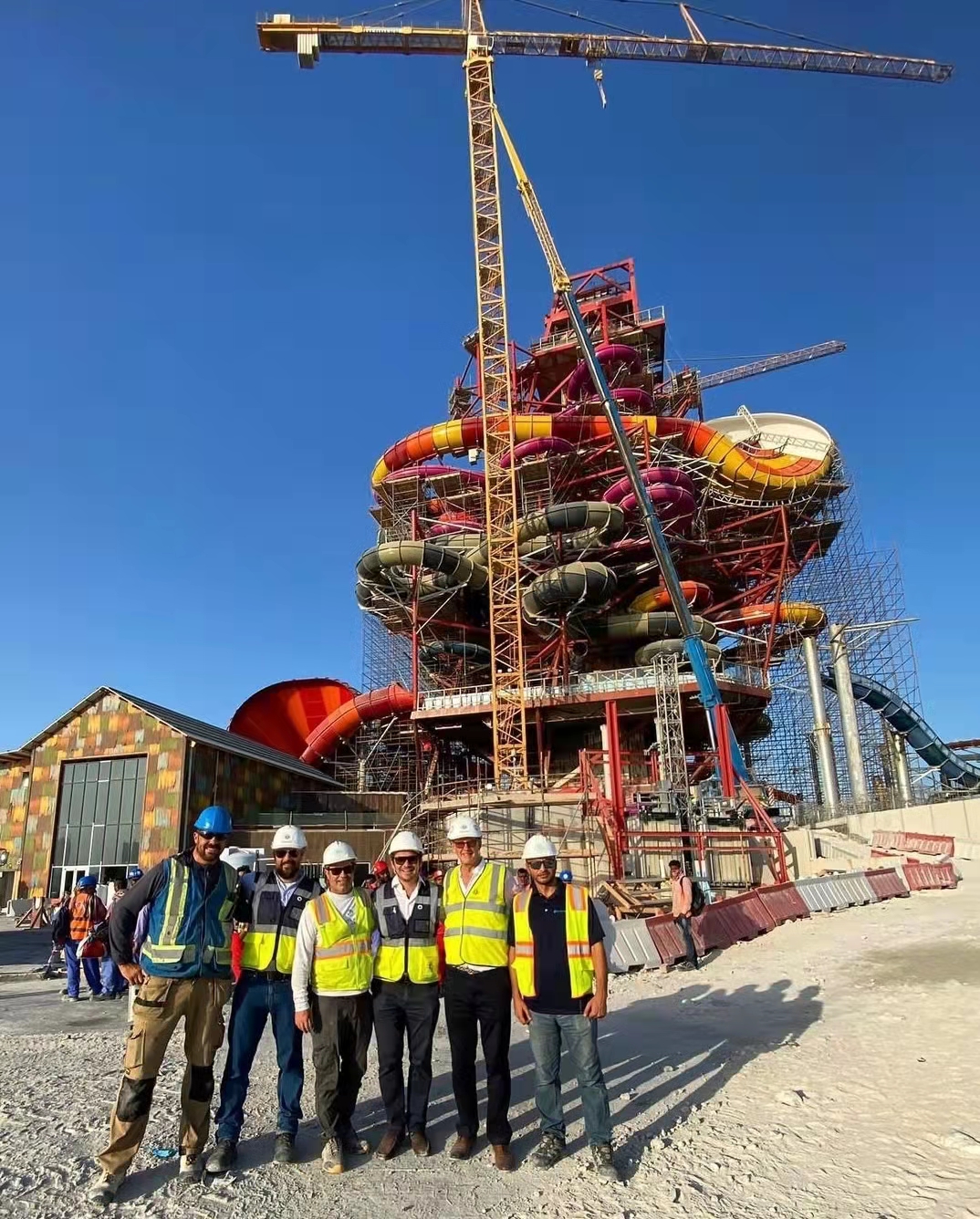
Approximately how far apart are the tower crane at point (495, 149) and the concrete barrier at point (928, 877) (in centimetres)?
1814

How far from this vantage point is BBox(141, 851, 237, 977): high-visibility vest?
4.77m

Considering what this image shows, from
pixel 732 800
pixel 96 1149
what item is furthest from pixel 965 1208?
pixel 732 800

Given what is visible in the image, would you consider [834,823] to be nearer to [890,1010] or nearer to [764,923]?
[764,923]

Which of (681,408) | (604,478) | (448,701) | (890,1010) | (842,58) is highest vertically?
(842,58)

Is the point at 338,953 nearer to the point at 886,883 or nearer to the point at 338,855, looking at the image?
the point at 338,855

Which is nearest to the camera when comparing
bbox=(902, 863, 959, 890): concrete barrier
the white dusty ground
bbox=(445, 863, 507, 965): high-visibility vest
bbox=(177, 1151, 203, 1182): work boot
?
the white dusty ground

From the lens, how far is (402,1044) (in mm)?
5160

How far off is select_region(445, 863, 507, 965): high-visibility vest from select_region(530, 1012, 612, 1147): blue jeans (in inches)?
18.9

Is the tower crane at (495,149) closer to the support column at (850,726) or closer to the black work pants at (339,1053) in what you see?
the support column at (850,726)

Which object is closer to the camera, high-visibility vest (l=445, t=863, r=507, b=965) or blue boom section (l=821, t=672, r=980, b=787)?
high-visibility vest (l=445, t=863, r=507, b=965)

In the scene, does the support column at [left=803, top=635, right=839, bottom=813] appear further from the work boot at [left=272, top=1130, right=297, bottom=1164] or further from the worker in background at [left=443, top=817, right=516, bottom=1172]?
the work boot at [left=272, top=1130, right=297, bottom=1164]

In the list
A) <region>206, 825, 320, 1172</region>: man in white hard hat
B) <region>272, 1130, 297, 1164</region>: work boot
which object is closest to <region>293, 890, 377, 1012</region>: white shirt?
<region>206, 825, 320, 1172</region>: man in white hard hat

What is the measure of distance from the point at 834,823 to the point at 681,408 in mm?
27205

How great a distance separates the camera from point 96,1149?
498 cm
